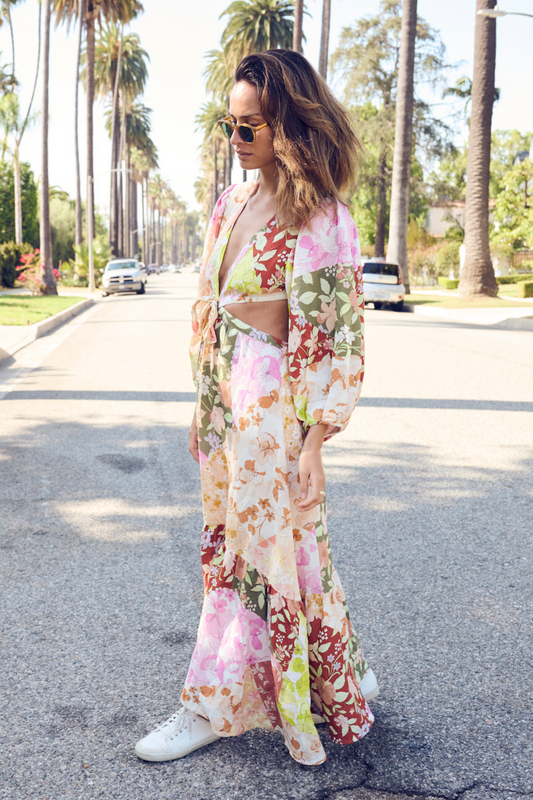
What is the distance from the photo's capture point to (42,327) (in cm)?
1495

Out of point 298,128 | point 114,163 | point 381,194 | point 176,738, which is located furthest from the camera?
point 114,163

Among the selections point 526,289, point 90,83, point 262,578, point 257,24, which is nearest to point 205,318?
point 262,578

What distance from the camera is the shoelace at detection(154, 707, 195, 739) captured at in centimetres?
230

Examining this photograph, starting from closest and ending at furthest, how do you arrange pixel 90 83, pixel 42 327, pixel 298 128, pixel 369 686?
pixel 298 128 → pixel 369 686 → pixel 42 327 → pixel 90 83

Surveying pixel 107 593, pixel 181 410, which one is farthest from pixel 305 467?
pixel 181 410

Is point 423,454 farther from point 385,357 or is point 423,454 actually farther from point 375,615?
point 385,357

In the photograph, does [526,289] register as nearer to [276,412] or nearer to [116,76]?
[276,412]

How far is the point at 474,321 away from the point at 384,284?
A: 5.18 m

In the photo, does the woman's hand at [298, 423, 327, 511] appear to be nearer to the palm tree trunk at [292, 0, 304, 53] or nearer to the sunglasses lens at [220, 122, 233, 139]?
the sunglasses lens at [220, 122, 233, 139]

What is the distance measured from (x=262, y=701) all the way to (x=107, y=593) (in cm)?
134

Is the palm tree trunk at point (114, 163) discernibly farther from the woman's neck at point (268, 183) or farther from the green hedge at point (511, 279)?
the woman's neck at point (268, 183)

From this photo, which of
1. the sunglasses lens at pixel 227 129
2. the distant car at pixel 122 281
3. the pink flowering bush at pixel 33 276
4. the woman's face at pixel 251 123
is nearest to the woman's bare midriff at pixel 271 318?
the woman's face at pixel 251 123

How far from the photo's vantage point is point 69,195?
60.5 meters

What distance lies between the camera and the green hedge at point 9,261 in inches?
1350
